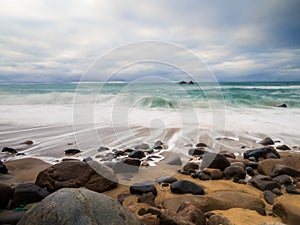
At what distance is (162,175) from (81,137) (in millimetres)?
3631

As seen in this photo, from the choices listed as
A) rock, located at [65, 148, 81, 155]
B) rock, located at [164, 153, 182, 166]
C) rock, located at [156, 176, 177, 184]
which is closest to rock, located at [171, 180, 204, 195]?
rock, located at [156, 176, 177, 184]

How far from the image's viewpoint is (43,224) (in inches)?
68.4

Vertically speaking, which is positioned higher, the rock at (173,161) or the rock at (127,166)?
the rock at (127,166)

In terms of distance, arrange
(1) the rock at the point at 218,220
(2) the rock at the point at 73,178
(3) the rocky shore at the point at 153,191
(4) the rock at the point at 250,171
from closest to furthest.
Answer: (3) the rocky shore at the point at 153,191 < (1) the rock at the point at 218,220 < (2) the rock at the point at 73,178 < (4) the rock at the point at 250,171

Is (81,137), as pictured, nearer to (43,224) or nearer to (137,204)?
(137,204)

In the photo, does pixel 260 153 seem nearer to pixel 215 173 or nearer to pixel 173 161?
pixel 215 173

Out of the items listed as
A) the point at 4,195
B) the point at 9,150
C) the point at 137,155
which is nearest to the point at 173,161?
the point at 137,155

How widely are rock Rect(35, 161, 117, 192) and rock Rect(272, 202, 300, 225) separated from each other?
2.20 m

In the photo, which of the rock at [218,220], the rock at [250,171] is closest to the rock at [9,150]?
the rock at [218,220]

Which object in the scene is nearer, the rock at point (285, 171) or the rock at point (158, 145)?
the rock at point (285, 171)

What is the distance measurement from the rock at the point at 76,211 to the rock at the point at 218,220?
0.96 metres

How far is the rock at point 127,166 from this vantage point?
4246 mm

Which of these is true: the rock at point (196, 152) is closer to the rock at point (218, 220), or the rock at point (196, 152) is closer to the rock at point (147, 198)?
the rock at point (147, 198)

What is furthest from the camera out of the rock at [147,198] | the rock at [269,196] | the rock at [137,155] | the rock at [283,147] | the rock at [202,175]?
the rock at [283,147]
